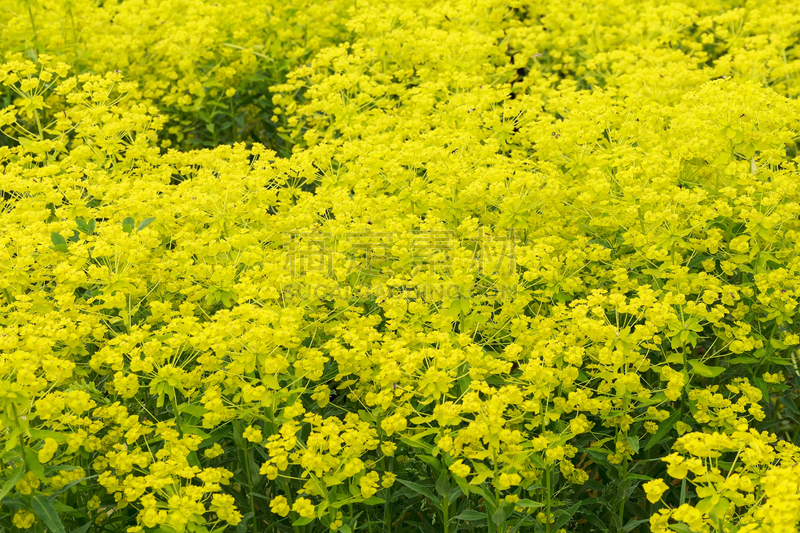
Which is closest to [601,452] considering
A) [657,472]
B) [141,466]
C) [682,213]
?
[657,472]

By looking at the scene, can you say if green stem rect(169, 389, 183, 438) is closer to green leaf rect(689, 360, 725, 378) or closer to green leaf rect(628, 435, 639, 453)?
green leaf rect(628, 435, 639, 453)

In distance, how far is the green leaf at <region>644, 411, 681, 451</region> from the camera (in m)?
3.75

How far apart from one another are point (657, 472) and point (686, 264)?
3.69ft

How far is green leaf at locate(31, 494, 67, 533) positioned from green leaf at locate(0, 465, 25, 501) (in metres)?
0.13

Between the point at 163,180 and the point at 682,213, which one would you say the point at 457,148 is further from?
the point at 163,180

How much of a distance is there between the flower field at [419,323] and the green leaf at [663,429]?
10cm

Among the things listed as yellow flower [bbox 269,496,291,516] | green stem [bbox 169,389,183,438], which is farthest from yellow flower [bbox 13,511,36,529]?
yellow flower [bbox 269,496,291,516]

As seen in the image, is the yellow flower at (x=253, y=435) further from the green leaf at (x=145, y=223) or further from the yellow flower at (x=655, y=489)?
the yellow flower at (x=655, y=489)

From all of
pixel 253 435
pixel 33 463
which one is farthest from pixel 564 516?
pixel 33 463

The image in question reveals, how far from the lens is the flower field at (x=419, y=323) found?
11.0 ft

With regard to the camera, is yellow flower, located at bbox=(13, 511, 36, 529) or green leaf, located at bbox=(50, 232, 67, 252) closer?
yellow flower, located at bbox=(13, 511, 36, 529)

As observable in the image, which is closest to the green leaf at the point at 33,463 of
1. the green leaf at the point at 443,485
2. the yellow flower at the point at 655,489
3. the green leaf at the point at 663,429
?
→ the green leaf at the point at 443,485

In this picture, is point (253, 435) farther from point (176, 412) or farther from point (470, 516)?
point (470, 516)

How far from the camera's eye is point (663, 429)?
3.79 m
